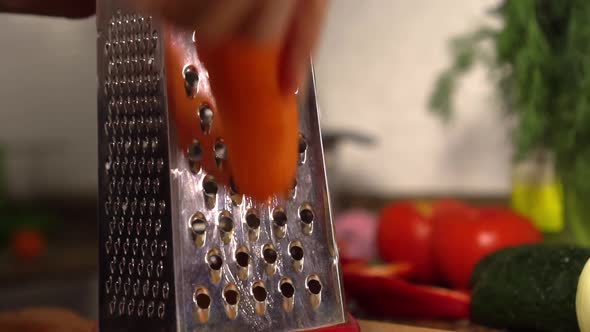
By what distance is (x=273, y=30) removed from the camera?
13.1 inches

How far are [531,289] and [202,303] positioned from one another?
12.0 inches

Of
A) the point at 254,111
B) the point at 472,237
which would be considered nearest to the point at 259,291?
the point at 254,111

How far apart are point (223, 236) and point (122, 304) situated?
102mm

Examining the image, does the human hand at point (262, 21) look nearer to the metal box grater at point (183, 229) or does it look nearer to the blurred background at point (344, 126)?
the metal box grater at point (183, 229)

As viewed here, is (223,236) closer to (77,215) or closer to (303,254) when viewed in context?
(303,254)

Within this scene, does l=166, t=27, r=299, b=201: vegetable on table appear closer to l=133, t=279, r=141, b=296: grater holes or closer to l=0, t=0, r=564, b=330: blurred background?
l=133, t=279, r=141, b=296: grater holes

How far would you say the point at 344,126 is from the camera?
159 cm

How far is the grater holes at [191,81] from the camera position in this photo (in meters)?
0.53

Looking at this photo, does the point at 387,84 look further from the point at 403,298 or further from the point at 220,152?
the point at 220,152

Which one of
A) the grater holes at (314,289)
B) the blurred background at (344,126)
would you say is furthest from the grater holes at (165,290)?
the blurred background at (344,126)

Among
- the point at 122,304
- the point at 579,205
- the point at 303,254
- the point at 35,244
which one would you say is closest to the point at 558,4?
the point at 579,205

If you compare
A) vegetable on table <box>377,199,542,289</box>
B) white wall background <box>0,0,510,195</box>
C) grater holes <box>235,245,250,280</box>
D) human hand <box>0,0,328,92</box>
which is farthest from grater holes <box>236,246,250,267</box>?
white wall background <box>0,0,510,195</box>

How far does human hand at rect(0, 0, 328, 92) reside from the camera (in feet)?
1.02

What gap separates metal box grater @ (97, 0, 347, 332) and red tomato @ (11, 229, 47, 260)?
4.19 feet
